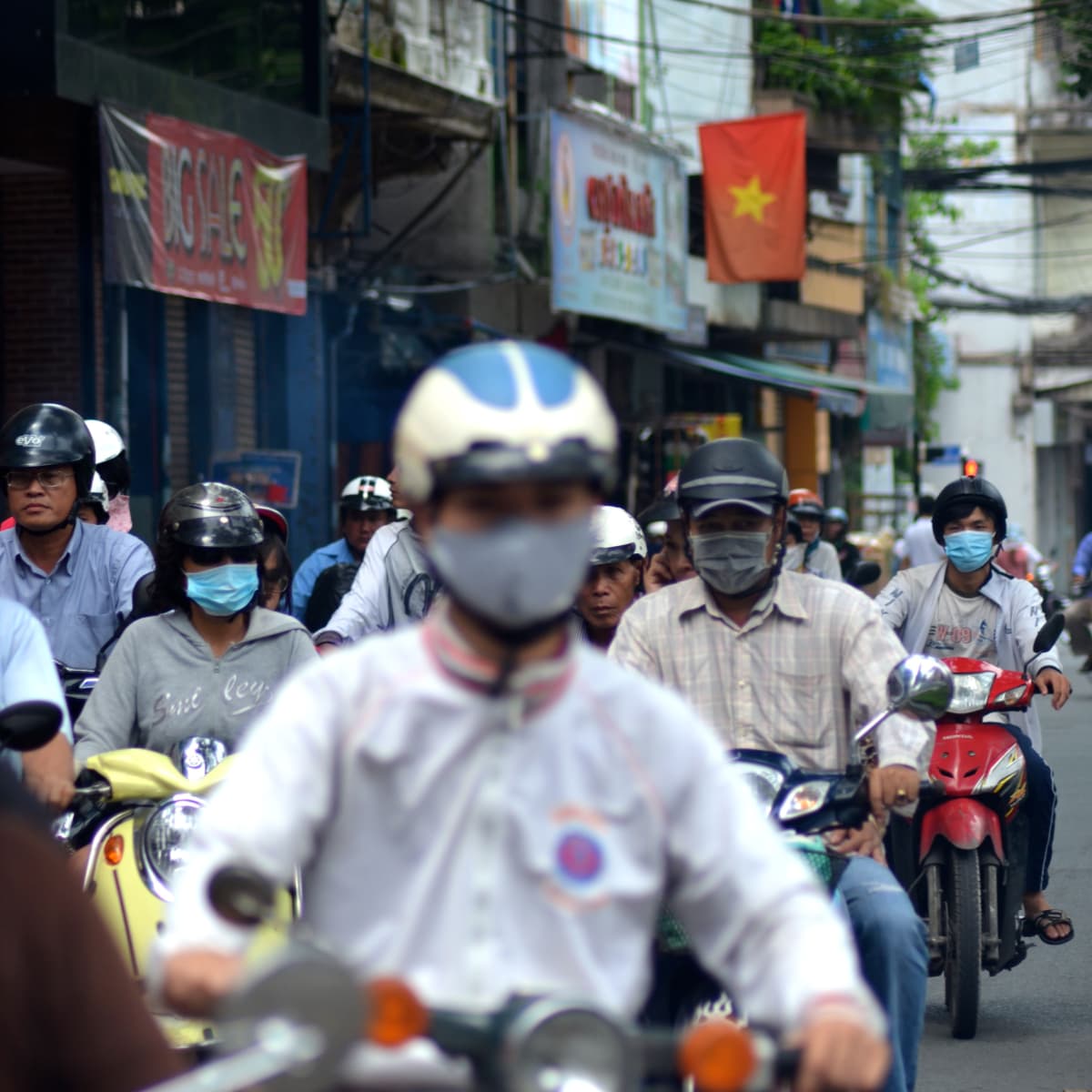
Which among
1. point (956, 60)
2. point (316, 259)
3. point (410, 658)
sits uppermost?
point (956, 60)

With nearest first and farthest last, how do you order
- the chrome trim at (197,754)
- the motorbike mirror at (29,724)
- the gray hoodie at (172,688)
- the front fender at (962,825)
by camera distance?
the motorbike mirror at (29,724) → the chrome trim at (197,754) → the gray hoodie at (172,688) → the front fender at (962,825)

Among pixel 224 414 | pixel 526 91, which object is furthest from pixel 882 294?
pixel 224 414

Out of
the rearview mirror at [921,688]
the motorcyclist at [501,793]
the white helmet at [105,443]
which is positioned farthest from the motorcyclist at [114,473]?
the motorcyclist at [501,793]

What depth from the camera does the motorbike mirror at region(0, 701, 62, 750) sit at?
14.2 feet

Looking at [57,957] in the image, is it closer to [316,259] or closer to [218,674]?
[218,674]

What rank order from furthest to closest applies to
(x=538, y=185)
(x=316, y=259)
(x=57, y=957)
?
(x=538, y=185) < (x=316, y=259) < (x=57, y=957)

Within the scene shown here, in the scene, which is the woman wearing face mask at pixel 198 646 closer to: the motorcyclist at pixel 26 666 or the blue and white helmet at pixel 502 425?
the motorcyclist at pixel 26 666

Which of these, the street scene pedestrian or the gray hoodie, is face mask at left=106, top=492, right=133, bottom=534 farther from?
the gray hoodie

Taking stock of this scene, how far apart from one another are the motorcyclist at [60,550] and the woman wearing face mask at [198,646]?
2.80 feet

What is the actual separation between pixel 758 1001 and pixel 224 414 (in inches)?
612

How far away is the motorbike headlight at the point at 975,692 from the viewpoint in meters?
7.83

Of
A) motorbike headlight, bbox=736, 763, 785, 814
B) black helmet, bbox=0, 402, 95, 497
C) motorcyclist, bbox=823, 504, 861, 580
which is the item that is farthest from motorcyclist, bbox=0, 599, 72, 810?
motorcyclist, bbox=823, 504, 861, 580

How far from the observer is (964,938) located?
7316 millimetres

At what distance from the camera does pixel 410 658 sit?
263 centimetres
